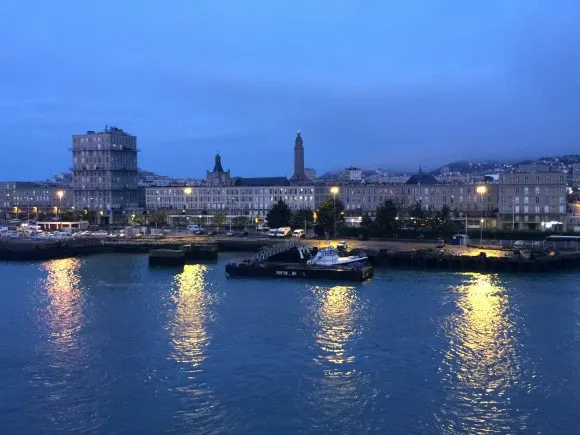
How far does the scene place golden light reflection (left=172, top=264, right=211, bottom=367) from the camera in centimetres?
2423

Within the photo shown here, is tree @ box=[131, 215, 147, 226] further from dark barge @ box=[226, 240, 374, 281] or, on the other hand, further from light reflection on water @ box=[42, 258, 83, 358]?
dark barge @ box=[226, 240, 374, 281]

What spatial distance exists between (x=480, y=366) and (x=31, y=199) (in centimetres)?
11746

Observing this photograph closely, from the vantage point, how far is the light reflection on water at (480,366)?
18156mm

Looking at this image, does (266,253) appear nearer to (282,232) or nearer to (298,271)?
(298,271)

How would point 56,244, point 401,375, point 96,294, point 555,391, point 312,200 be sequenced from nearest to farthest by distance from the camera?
1. point 555,391
2. point 401,375
3. point 96,294
4. point 56,244
5. point 312,200

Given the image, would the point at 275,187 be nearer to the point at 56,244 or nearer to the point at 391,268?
the point at 56,244

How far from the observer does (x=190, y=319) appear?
30281mm

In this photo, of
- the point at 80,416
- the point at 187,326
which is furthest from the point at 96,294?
the point at 80,416

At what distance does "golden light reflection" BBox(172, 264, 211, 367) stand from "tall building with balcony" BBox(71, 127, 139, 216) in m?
61.6

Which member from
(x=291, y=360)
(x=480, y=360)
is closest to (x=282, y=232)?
(x=291, y=360)

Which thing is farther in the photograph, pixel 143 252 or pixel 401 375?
pixel 143 252

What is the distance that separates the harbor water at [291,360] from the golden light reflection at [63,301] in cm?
16

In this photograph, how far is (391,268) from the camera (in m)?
49.9

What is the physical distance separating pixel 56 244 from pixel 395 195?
1835 inches
